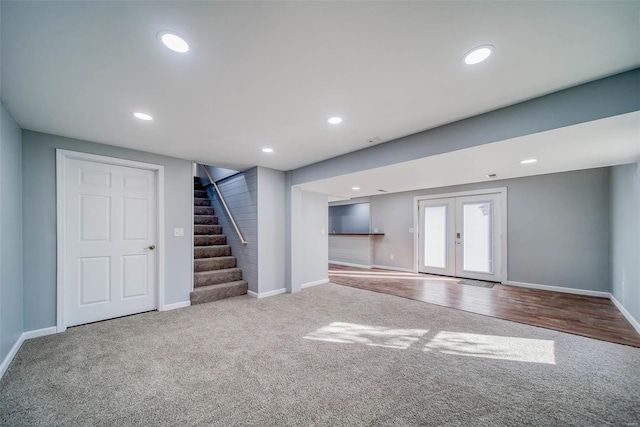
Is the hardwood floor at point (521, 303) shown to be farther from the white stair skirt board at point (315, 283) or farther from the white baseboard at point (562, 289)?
the white stair skirt board at point (315, 283)

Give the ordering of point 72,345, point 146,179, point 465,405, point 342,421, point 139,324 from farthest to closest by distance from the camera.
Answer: point 146,179 → point 139,324 → point 72,345 → point 465,405 → point 342,421

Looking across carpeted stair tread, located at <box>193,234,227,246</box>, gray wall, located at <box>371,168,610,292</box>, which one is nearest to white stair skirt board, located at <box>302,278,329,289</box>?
carpeted stair tread, located at <box>193,234,227,246</box>

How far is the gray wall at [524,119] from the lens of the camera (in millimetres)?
1924

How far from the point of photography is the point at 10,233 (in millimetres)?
2516

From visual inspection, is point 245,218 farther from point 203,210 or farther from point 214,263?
point 203,210

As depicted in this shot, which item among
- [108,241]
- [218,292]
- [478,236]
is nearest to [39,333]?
[108,241]

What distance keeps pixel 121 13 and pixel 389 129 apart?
248 cm

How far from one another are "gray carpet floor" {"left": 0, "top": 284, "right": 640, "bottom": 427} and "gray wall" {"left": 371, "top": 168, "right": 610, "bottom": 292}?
2657 mm

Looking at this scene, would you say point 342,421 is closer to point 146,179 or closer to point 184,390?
point 184,390

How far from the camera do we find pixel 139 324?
332 centimetres

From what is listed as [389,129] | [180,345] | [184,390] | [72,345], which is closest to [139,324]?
[72,345]

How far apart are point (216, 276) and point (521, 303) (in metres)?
5.21

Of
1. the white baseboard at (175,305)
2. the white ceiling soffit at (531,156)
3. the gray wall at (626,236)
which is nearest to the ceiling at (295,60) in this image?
the white ceiling soffit at (531,156)

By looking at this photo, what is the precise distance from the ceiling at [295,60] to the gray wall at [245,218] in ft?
6.72
